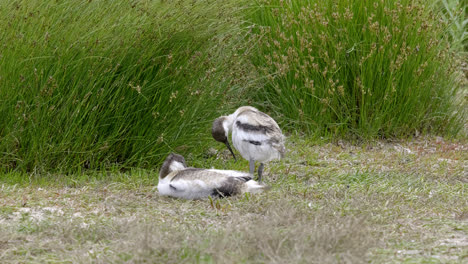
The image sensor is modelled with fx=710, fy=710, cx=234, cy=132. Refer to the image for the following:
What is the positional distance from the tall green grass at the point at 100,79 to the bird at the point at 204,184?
910 millimetres

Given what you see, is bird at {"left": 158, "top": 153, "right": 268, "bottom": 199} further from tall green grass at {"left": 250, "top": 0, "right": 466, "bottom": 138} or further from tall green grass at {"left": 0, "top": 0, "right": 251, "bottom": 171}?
tall green grass at {"left": 250, "top": 0, "right": 466, "bottom": 138}

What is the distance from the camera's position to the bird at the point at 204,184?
5961mm

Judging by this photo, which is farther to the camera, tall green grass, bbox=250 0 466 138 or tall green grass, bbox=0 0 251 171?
tall green grass, bbox=250 0 466 138

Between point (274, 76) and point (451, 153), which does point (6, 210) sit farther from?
point (451, 153)

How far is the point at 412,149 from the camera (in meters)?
8.45

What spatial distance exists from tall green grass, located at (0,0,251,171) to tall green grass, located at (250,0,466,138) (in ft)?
4.92

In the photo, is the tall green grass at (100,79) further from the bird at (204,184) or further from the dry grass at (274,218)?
the bird at (204,184)

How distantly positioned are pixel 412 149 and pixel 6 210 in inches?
193

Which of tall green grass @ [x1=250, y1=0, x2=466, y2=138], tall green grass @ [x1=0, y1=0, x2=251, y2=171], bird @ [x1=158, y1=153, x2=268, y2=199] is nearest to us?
bird @ [x1=158, y1=153, x2=268, y2=199]

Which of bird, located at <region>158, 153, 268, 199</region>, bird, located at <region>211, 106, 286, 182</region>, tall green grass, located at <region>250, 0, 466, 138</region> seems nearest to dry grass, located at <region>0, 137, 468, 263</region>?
bird, located at <region>158, 153, 268, 199</region>

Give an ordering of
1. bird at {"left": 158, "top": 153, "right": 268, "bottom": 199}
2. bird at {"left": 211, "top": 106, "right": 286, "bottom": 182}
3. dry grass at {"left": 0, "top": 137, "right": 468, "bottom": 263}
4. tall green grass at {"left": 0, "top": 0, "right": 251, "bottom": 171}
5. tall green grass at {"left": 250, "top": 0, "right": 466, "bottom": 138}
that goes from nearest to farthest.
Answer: dry grass at {"left": 0, "top": 137, "right": 468, "bottom": 263} → bird at {"left": 158, "top": 153, "right": 268, "bottom": 199} → bird at {"left": 211, "top": 106, "right": 286, "bottom": 182} → tall green grass at {"left": 0, "top": 0, "right": 251, "bottom": 171} → tall green grass at {"left": 250, "top": 0, "right": 466, "bottom": 138}

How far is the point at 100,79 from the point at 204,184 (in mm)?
1586

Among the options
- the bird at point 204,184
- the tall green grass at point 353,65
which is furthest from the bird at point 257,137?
the tall green grass at point 353,65

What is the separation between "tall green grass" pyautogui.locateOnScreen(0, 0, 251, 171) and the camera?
6.66 m
